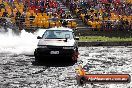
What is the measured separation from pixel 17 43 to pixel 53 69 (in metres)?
10.1

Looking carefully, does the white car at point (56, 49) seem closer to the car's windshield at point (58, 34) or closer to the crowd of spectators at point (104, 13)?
the car's windshield at point (58, 34)

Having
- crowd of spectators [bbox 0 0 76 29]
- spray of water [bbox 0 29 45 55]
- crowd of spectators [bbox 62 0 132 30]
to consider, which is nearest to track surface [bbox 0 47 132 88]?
spray of water [bbox 0 29 45 55]

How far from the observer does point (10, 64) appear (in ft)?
60.1

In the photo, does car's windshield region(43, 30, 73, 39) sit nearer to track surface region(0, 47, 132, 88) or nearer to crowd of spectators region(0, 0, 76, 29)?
track surface region(0, 47, 132, 88)

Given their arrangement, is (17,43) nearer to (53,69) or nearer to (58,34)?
(58,34)

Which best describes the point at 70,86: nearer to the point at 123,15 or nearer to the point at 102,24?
the point at 102,24

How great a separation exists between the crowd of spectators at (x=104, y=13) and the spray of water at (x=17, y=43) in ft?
25.0

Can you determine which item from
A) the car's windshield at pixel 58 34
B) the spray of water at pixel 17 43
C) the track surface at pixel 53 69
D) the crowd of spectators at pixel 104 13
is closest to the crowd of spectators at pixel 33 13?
the crowd of spectators at pixel 104 13

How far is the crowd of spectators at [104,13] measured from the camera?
36.0m

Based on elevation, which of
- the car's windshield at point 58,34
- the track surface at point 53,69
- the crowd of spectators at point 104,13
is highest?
the car's windshield at point 58,34

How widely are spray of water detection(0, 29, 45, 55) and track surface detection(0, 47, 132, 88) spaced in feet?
3.71

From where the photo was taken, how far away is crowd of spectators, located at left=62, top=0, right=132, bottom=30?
36.0 meters

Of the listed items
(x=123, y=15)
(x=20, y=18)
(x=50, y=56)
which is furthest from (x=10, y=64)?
(x=123, y=15)

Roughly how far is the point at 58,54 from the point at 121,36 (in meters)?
16.5
